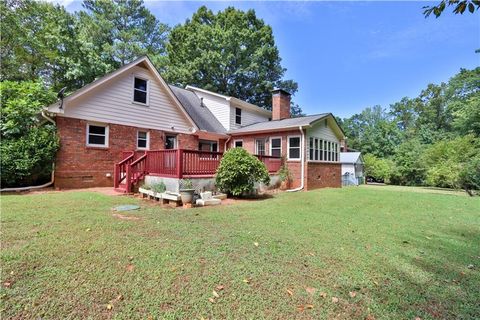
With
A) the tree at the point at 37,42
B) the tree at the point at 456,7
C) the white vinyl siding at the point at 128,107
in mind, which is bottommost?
the tree at the point at 456,7

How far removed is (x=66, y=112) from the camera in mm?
10312

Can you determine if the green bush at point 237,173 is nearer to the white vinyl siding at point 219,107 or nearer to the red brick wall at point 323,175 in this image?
the red brick wall at point 323,175

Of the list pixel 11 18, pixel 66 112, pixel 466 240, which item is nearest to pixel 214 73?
pixel 11 18

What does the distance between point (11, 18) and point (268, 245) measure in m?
21.4

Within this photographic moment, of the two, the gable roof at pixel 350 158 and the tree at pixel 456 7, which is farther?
the gable roof at pixel 350 158

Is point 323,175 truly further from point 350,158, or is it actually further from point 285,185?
point 350,158

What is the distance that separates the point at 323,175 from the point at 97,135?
1305 cm

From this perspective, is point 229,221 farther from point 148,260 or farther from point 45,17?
point 45,17

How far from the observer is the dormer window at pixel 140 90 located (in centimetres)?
1275

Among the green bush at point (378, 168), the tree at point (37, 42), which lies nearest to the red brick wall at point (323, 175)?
the tree at point (37, 42)

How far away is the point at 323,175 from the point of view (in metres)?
15.6

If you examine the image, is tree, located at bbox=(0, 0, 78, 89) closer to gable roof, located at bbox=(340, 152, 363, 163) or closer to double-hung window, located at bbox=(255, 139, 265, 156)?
double-hung window, located at bbox=(255, 139, 265, 156)

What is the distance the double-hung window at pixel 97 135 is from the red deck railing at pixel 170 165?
194 cm

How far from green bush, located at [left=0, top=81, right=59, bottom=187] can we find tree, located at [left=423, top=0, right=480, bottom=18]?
1202 cm
